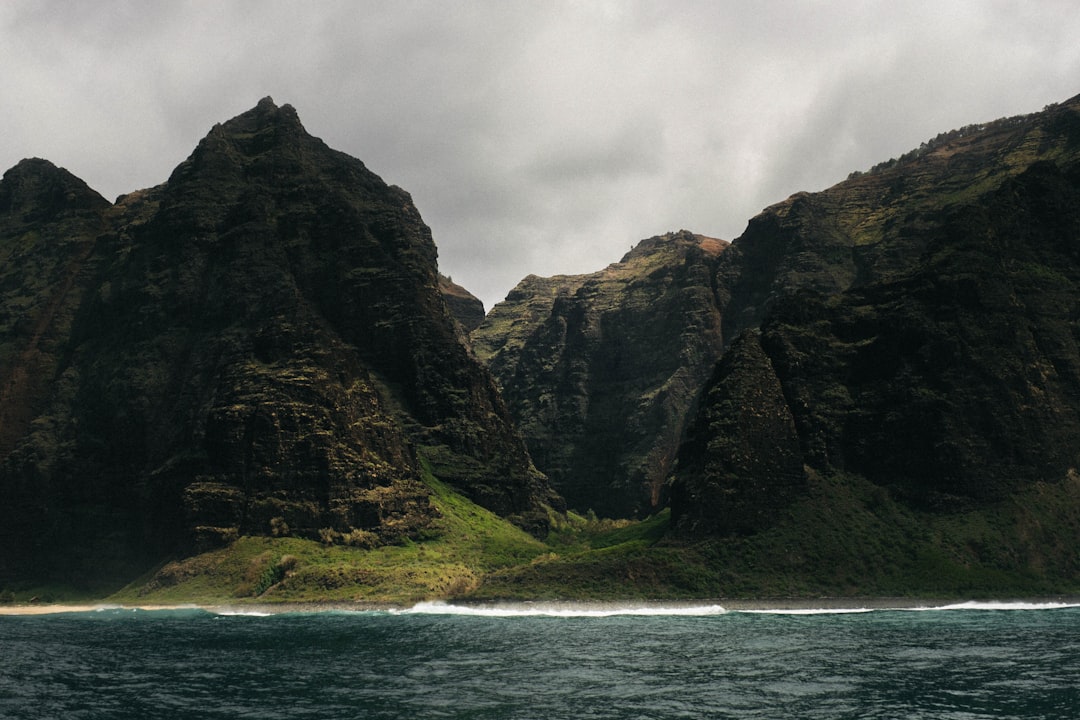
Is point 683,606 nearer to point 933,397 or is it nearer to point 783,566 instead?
point 783,566

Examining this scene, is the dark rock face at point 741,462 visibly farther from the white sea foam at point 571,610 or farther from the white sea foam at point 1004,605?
the white sea foam at point 1004,605

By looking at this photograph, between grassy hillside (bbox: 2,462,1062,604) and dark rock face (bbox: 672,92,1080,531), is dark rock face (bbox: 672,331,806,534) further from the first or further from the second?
grassy hillside (bbox: 2,462,1062,604)

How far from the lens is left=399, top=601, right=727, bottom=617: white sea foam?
151 meters

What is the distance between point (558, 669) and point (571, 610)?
257 ft

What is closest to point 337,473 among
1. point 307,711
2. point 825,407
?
point 825,407

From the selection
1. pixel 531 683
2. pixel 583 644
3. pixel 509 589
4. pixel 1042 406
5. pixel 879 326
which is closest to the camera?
pixel 531 683

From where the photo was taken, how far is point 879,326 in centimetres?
19662

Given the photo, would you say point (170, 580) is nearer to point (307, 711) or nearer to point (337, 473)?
point (337, 473)

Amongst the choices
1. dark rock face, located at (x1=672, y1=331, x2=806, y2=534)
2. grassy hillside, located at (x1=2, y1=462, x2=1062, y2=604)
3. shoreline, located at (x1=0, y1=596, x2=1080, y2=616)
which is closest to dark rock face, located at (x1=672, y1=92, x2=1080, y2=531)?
dark rock face, located at (x1=672, y1=331, x2=806, y2=534)

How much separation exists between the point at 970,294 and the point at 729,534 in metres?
77.4

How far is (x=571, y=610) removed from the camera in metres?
156

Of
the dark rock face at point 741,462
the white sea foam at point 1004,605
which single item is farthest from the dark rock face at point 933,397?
the white sea foam at point 1004,605

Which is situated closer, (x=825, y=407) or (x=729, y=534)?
(x=729, y=534)

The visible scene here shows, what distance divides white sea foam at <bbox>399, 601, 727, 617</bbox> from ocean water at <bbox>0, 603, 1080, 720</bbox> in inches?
658
